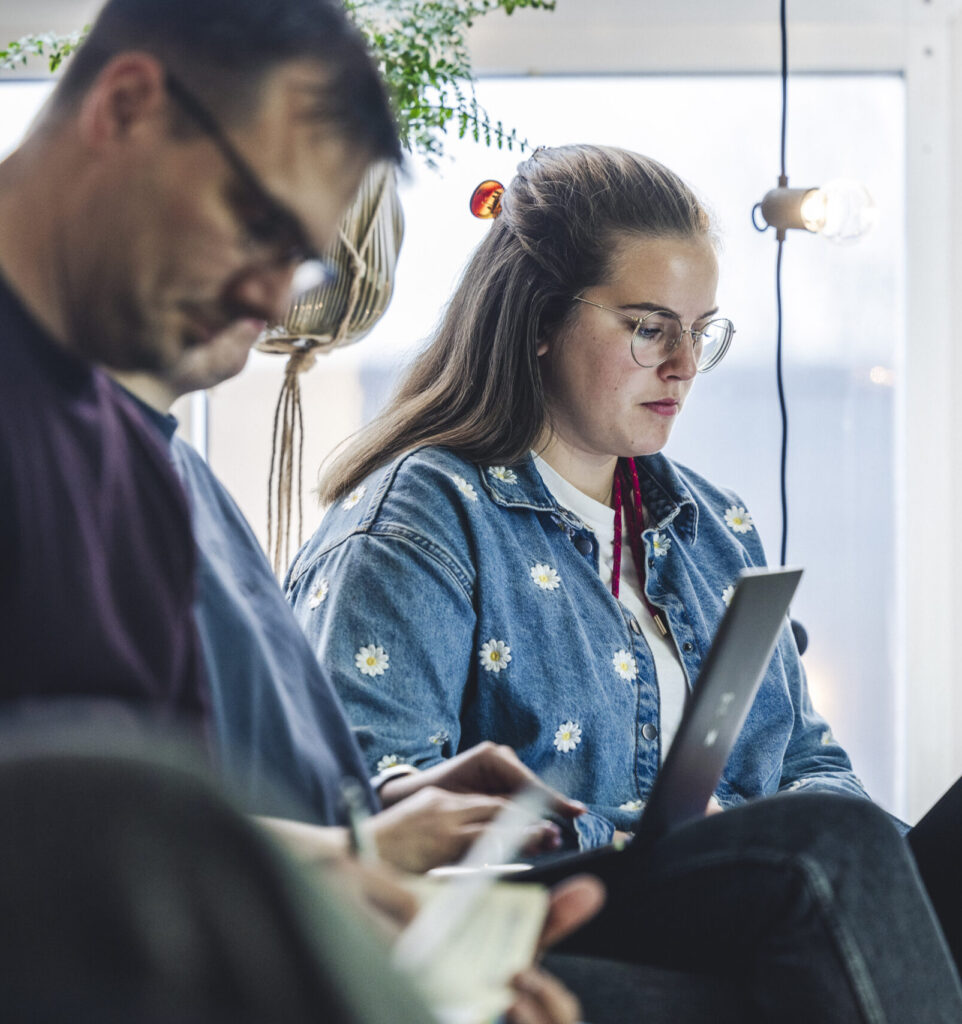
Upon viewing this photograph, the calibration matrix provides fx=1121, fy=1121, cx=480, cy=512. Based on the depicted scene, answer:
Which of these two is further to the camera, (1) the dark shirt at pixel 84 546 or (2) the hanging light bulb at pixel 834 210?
(2) the hanging light bulb at pixel 834 210

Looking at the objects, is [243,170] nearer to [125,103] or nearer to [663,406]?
[125,103]

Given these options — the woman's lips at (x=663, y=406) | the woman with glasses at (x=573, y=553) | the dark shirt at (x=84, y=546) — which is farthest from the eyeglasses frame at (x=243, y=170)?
the woman's lips at (x=663, y=406)

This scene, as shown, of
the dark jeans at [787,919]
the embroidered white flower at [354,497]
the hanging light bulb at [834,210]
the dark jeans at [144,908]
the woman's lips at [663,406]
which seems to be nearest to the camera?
the dark jeans at [144,908]

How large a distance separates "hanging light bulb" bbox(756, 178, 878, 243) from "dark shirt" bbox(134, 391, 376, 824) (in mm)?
1295

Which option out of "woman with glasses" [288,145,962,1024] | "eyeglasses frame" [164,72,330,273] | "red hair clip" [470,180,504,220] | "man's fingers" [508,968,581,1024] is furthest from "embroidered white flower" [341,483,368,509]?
"man's fingers" [508,968,581,1024]

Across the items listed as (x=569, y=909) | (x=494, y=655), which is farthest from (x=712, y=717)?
(x=494, y=655)

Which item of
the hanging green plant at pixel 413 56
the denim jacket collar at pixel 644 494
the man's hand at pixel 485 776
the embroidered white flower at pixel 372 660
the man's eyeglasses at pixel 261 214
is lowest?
the man's hand at pixel 485 776

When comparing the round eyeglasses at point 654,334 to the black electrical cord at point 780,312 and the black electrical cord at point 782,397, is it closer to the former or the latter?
the black electrical cord at point 780,312

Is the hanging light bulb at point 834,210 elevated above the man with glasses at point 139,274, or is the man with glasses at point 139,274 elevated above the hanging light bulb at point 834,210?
the hanging light bulb at point 834,210

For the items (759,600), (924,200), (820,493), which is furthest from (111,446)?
(924,200)

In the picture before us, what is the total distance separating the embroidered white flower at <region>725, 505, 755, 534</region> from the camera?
1598 millimetres

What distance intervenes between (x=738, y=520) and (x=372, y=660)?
674 millimetres

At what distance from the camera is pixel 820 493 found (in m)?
2.35

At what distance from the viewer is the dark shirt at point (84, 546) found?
0.55 m
